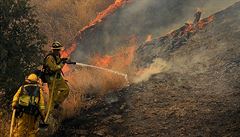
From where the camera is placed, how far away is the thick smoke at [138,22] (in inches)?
619

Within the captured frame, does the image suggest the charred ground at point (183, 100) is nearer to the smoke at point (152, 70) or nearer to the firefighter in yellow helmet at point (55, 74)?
the smoke at point (152, 70)

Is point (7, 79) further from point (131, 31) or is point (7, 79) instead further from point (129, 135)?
point (131, 31)

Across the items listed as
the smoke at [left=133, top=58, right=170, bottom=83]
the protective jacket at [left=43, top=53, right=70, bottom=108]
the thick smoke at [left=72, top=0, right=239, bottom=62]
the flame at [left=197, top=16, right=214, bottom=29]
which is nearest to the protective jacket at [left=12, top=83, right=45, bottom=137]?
the protective jacket at [left=43, top=53, right=70, bottom=108]

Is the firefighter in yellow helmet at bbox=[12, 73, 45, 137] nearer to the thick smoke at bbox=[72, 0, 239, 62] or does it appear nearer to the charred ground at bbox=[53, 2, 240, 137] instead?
the charred ground at bbox=[53, 2, 240, 137]

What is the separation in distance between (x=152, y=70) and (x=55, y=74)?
12.6ft

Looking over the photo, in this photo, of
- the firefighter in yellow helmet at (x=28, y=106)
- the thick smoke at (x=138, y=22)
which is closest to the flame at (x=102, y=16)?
the thick smoke at (x=138, y=22)

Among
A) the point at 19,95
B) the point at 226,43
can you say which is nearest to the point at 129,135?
the point at 19,95

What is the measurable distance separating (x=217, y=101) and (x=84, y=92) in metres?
3.70

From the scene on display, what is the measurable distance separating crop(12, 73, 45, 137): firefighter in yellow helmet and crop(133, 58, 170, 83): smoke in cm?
454

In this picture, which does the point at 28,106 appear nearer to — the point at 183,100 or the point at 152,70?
the point at 183,100

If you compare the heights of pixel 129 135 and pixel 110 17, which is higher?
pixel 110 17

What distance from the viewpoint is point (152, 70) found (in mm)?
11289

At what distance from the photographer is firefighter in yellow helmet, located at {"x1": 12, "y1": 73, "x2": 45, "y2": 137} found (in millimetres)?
6312

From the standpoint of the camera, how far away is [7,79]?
9.13 meters
